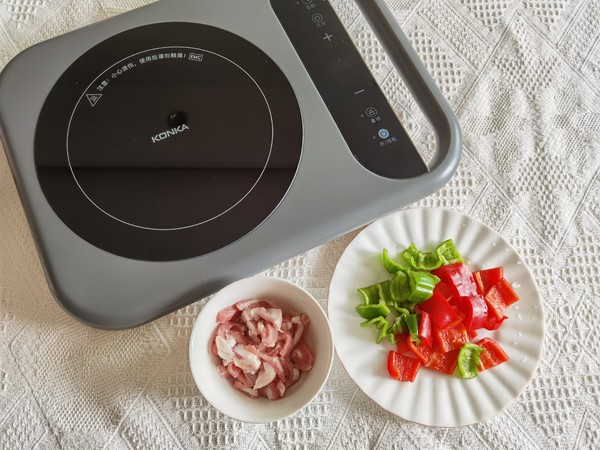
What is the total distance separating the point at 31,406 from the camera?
57cm

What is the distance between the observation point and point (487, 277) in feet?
2.06

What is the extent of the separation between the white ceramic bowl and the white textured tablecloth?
0.05 meters

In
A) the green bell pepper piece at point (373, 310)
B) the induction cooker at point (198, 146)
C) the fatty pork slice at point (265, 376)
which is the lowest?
the green bell pepper piece at point (373, 310)

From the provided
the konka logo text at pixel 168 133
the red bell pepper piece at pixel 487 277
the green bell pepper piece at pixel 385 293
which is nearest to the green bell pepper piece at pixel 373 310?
the green bell pepper piece at pixel 385 293

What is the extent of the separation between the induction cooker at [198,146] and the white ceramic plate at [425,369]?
65mm

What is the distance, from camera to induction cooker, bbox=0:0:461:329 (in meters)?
0.54

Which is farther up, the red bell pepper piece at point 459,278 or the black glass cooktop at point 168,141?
the black glass cooktop at point 168,141

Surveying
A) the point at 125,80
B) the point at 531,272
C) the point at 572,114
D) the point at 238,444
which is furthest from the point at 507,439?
the point at 125,80

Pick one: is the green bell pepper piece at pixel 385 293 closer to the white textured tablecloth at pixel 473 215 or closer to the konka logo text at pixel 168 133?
the white textured tablecloth at pixel 473 215

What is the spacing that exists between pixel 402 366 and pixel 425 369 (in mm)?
28

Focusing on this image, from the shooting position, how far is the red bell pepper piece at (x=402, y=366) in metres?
0.59

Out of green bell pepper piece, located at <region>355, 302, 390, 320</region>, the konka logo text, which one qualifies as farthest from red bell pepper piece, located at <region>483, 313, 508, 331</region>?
the konka logo text

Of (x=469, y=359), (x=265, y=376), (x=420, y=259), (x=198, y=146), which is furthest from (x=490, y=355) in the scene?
(x=198, y=146)

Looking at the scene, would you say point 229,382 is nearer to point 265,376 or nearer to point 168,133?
point 265,376
